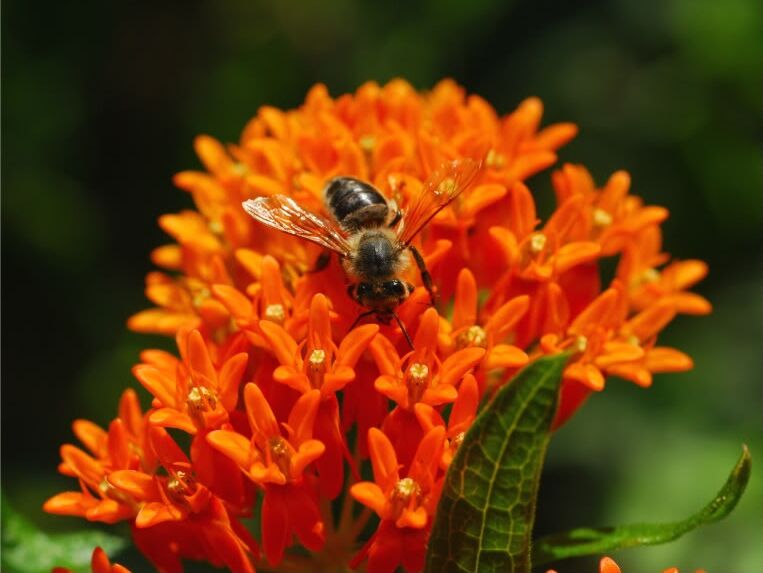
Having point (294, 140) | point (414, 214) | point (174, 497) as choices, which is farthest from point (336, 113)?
point (174, 497)

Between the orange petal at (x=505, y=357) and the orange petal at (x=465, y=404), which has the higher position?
the orange petal at (x=505, y=357)

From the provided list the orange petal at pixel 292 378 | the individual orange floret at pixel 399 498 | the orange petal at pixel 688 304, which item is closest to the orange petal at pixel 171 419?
the orange petal at pixel 292 378

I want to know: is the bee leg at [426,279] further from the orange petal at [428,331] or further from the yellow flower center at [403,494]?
the yellow flower center at [403,494]

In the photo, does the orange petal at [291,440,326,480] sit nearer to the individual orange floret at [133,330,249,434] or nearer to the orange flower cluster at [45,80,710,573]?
the orange flower cluster at [45,80,710,573]

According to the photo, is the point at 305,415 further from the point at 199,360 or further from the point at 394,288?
the point at 394,288

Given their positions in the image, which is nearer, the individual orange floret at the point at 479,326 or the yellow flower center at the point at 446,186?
the individual orange floret at the point at 479,326

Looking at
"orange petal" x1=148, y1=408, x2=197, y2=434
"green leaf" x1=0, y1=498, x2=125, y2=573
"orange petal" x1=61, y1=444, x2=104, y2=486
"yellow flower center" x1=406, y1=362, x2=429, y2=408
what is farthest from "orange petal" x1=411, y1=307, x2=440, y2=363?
"green leaf" x1=0, y1=498, x2=125, y2=573

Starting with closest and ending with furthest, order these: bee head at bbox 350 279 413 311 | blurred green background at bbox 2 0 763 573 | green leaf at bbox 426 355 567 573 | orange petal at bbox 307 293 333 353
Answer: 1. green leaf at bbox 426 355 567 573
2. orange petal at bbox 307 293 333 353
3. bee head at bbox 350 279 413 311
4. blurred green background at bbox 2 0 763 573
